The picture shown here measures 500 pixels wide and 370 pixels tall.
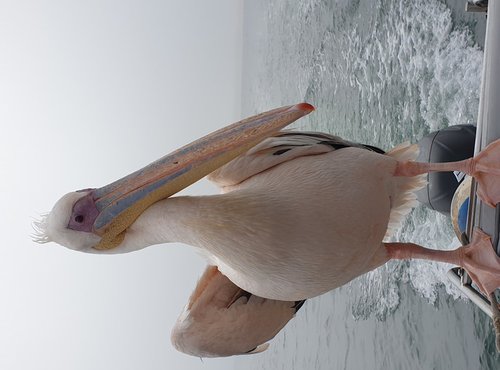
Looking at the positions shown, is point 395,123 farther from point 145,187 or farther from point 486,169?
point 145,187

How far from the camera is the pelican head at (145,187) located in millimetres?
1165

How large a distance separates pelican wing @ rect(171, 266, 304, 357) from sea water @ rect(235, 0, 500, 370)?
1.01 metres

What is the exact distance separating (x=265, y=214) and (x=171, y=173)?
229 mm

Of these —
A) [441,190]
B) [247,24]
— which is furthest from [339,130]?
→ [247,24]

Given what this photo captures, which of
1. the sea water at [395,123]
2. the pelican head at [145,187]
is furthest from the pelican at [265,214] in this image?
the sea water at [395,123]

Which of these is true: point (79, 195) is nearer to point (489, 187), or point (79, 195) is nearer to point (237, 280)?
point (237, 280)

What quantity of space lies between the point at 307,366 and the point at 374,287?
1606mm

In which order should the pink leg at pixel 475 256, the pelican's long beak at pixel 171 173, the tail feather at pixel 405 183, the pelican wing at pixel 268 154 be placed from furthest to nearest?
the tail feather at pixel 405 183
the pelican wing at pixel 268 154
the pink leg at pixel 475 256
the pelican's long beak at pixel 171 173

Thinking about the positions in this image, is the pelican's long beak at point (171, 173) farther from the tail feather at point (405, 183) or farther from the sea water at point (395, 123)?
the sea water at point (395, 123)

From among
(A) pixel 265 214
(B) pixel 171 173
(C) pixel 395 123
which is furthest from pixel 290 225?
(C) pixel 395 123

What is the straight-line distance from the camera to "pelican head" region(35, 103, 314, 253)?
1165 millimetres

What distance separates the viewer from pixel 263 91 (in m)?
7.69

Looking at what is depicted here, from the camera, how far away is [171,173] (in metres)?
1.16

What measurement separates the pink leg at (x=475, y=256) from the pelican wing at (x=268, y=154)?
0.35 m
